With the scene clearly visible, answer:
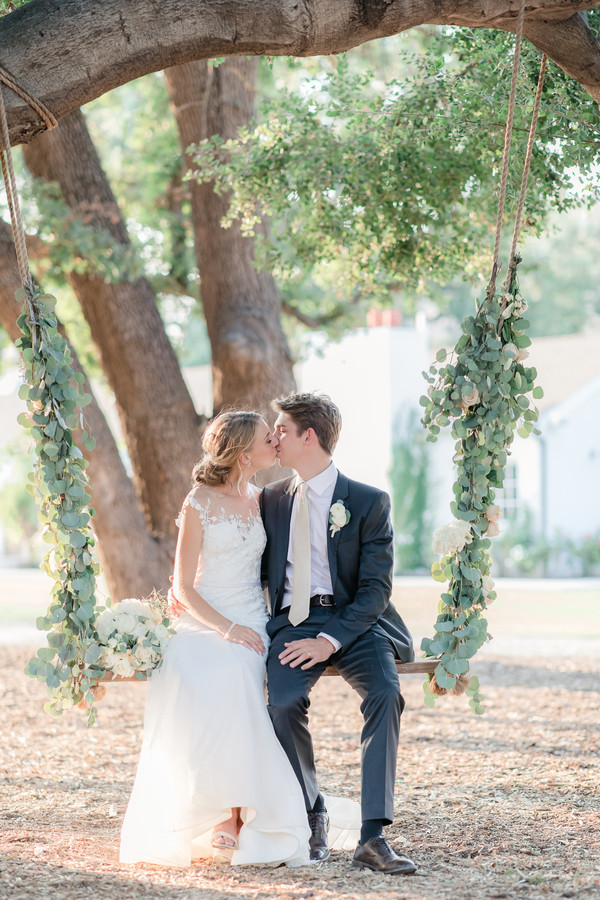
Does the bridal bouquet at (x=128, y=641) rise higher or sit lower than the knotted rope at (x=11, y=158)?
lower

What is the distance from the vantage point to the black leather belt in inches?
156

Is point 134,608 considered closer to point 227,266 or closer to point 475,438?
point 475,438

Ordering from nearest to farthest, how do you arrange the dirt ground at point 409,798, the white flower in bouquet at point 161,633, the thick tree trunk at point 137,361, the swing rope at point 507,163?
the dirt ground at point 409,798, the swing rope at point 507,163, the white flower in bouquet at point 161,633, the thick tree trunk at point 137,361

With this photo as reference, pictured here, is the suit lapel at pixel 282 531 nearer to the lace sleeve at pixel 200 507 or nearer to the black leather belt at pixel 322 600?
the black leather belt at pixel 322 600

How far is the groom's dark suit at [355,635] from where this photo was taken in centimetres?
364

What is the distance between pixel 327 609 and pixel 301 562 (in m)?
0.22

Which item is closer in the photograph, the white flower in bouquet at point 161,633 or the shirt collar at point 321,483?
the white flower in bouquet at point 161,633

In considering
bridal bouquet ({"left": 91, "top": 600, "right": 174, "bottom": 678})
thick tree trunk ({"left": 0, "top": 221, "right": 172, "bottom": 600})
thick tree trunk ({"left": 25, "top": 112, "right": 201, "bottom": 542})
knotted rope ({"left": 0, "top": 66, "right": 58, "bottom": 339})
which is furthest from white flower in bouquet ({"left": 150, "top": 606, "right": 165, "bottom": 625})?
thick tree trunk ({"left": 25, "top": 112, "right": 201, "bottom": 542})

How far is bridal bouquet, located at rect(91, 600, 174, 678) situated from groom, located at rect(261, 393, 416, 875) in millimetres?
445

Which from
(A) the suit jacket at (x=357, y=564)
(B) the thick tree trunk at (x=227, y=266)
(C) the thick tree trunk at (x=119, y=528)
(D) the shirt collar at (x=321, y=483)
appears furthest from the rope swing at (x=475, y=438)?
(C) the thick tree trunk at (x=119, y=528)

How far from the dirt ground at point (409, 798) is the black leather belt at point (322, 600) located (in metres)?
0.96

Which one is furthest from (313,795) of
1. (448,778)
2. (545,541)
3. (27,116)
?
(545,541)

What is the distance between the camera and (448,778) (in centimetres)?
536

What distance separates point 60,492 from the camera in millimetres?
3662
